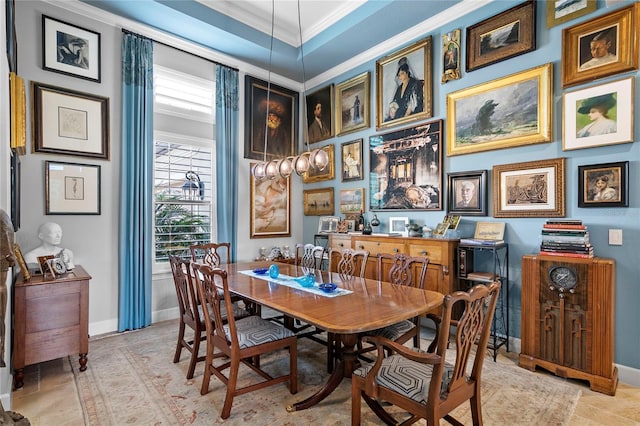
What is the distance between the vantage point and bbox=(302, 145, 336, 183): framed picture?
5.50 meters

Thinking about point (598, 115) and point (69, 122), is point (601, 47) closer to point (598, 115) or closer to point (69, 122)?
point (598, 115)

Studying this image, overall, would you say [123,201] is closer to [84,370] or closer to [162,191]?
[162,191]

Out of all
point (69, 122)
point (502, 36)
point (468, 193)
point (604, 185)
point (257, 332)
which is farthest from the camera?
point (468, 193)

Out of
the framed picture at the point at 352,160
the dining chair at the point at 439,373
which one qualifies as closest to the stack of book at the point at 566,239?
the dining chair at the point at 439,373

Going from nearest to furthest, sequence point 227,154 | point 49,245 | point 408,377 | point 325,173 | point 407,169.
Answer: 1. point 408,377
2. point 49,245
3. point 407,169
4. point 227,154
5. point 325,173

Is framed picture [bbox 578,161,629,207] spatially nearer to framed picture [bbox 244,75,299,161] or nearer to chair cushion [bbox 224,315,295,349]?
chair cushion [bbox 224,315,295,349]

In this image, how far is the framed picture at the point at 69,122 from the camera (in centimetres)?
350

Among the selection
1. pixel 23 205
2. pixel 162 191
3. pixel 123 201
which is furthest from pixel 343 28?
pixel 23 205

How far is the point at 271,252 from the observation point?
5.29 meters

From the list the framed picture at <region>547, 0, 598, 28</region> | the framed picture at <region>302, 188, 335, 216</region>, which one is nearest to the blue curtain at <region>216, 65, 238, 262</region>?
the framed picture at <region>302, 188, 335, 216</region>

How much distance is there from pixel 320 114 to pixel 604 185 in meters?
4.03

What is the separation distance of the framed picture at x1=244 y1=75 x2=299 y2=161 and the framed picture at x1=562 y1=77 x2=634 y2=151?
12.5 feet

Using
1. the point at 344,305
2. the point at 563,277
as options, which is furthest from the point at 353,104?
the point at 344,305

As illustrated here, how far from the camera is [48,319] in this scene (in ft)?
9.09
